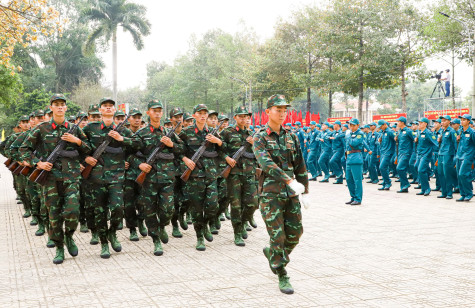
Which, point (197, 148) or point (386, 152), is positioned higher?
point (197, 148)

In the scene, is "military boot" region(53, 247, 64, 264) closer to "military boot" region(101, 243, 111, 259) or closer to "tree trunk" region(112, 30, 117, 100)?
"military boot" region(101, 243, 111, 259)

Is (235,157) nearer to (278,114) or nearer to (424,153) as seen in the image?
(278,114)

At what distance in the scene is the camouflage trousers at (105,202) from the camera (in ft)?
22.1

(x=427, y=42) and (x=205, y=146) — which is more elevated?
(x=427, y=42)

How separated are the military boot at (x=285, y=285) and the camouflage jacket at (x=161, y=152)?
2593 millimetres

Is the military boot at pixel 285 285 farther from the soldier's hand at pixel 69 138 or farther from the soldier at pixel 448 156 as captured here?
the soldier at pixel 448 156

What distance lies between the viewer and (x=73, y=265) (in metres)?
6.31

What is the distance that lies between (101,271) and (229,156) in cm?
283

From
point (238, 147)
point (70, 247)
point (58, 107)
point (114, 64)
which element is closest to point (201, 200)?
point (238, 147)

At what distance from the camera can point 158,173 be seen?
698cm

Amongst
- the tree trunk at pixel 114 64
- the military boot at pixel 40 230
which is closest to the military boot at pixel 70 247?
the military boot at pixel 40 230

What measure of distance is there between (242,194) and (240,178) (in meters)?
0.26

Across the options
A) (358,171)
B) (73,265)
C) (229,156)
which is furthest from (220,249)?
(358,171)

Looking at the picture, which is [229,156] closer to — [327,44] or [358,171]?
[358,171]
